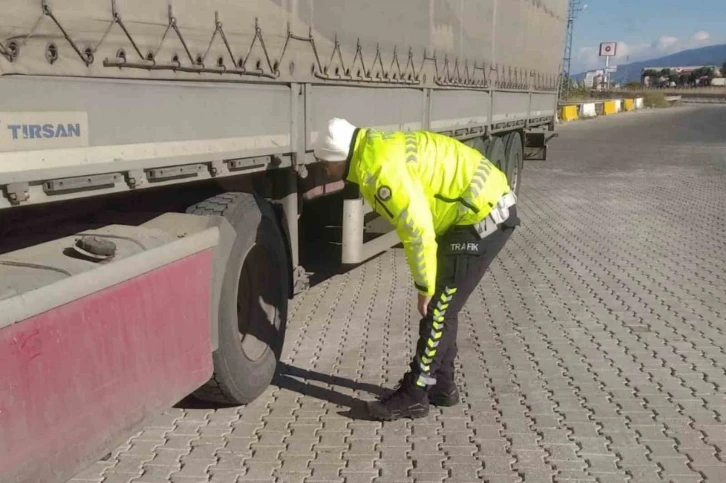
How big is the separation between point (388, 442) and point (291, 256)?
1290 millimetres

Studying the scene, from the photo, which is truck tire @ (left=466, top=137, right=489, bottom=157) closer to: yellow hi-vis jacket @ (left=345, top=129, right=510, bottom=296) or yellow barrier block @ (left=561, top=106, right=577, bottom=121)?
yellow hi-vis jacket @ (left=345, top=129, right=510, bottom=296)

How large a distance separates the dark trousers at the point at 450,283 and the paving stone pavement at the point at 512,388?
368 mm

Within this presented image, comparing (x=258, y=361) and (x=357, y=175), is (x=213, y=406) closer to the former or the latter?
(x=258, y=361)

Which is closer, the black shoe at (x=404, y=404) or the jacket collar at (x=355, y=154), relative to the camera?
the jacket collar at (x=355, y=154)

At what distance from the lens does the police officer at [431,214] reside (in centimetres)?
358

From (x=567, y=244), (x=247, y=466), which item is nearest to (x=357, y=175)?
(x=247, y=466)

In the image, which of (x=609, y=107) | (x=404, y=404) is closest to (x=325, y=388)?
(x=404, y=404)

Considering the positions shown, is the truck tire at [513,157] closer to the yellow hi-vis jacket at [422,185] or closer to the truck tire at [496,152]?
the truck tire at [496,152]

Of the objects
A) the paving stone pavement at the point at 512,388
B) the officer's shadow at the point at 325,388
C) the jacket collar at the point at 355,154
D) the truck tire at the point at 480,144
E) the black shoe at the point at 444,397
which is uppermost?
the jacket collar at the point at 355,154

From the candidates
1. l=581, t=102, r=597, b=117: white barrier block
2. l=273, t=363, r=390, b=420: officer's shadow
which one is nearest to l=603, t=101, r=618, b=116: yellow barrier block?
l=581, t=102, r=597, b=117: white barrier block

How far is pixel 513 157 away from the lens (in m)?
11.3

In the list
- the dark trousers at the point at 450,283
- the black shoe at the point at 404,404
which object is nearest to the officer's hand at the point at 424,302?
the dark trousers at the point at 450,283

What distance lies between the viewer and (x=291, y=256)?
15.1ft

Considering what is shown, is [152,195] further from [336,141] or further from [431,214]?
[431,214]
